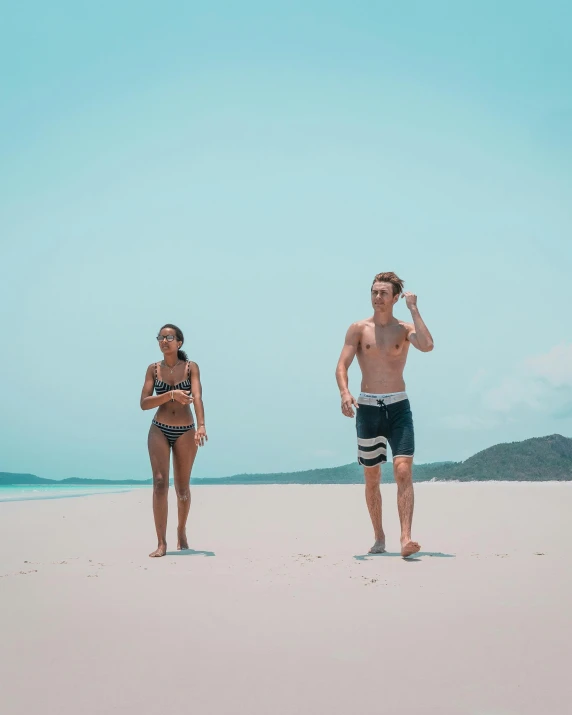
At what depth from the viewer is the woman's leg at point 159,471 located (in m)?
7.40

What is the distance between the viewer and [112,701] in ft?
9.77

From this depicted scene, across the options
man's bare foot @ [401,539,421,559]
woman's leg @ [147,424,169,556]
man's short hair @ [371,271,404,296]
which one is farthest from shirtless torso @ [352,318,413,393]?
woman's leg @ [147,424,169,556]

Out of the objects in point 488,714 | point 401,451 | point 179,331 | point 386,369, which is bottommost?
point 488,714

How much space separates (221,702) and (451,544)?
502cm

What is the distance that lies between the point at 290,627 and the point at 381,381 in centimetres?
343

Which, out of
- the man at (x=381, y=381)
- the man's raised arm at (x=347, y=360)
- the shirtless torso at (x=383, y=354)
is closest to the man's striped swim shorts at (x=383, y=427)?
the man at (x=381, y=381)

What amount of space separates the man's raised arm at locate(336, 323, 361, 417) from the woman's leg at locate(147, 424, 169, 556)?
1.86 metres

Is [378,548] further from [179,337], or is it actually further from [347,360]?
[179,337]

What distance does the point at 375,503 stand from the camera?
707 cm

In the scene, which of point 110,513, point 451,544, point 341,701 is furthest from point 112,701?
point 110,513

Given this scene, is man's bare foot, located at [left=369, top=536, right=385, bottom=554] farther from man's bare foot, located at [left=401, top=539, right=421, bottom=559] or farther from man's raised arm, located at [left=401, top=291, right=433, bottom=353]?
man's raised arm, located at [left=401, top=291, right=433, bottom=353]

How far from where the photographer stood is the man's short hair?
731cm

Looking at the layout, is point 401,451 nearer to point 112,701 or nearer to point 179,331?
point 179,331

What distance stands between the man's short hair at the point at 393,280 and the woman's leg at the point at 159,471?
8.42 feet
